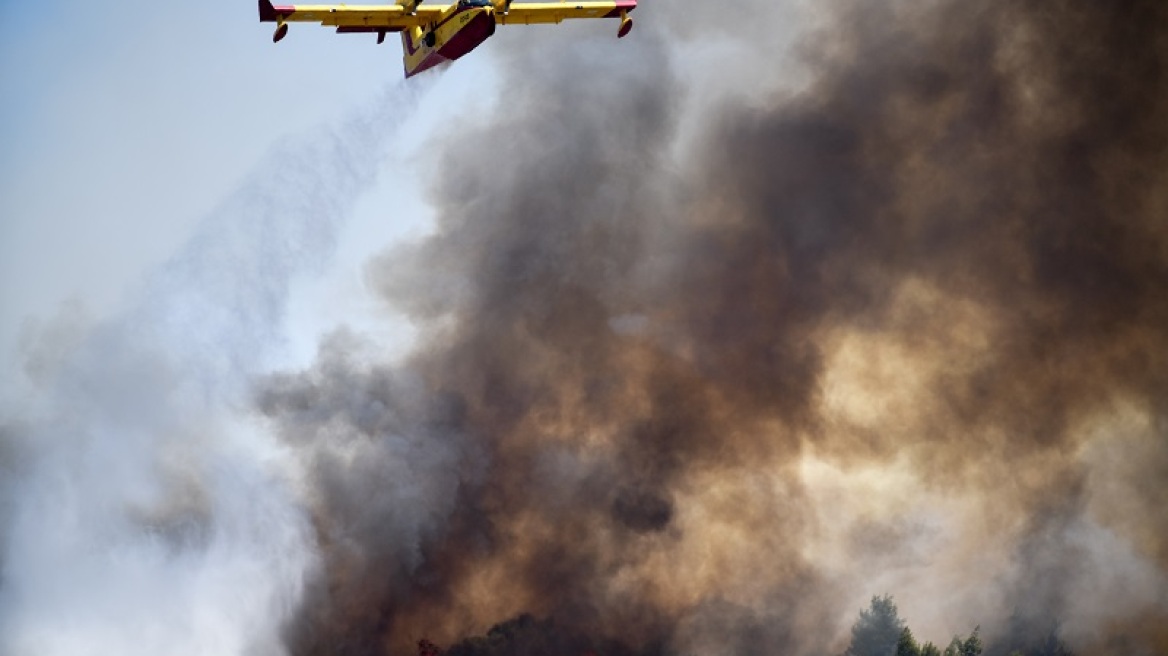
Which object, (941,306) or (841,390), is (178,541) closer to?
(841,390)

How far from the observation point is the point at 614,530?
58.9 meters

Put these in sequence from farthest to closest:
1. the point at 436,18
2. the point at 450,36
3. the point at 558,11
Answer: the point at 558,11
the point at 436,18
the point at 450,36

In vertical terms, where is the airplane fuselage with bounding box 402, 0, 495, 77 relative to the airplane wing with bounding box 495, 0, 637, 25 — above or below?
below

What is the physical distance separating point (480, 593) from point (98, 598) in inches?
574

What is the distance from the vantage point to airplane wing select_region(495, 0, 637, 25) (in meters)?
53.1

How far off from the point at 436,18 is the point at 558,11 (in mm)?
4660

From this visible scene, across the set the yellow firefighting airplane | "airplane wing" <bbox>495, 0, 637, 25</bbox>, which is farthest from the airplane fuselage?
"airplane wing" <bbox>495, 0, 637, 25</bbox>

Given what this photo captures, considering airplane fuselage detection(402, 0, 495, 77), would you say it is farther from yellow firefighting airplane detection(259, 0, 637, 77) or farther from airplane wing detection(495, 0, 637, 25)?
airplane wing detection(495, 0, 637, 25)

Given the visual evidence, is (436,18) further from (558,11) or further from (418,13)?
(558,11)

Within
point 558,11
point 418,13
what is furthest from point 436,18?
point 558,11

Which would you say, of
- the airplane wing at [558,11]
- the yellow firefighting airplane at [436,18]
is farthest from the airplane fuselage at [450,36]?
the airplane wing at [558,11]

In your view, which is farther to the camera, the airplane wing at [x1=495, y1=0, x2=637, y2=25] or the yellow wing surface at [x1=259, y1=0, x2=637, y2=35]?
the airplane wing at [x1=495, y1=0, x2=637, y2=25]

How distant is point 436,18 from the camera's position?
2071 inches

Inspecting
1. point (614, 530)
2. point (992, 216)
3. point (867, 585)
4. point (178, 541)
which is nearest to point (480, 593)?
point (614, 530)
